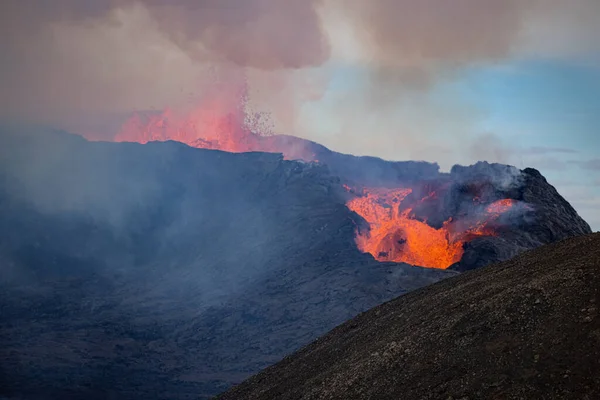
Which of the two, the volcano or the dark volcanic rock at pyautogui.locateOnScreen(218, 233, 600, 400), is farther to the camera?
the volcano

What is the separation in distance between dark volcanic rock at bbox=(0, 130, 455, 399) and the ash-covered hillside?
1.01 feet

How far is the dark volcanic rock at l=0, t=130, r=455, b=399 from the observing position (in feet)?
312

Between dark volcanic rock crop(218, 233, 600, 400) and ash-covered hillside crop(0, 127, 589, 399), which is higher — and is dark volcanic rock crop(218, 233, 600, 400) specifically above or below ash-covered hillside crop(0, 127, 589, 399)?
below

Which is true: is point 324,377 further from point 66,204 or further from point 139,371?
point 66,204

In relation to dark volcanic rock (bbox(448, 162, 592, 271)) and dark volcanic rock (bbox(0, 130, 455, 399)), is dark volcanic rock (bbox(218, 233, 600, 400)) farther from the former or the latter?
dark volcanic rock (bbox(448, 162, 592, 271))

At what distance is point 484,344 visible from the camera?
2752 centimetres

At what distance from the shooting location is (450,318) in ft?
106

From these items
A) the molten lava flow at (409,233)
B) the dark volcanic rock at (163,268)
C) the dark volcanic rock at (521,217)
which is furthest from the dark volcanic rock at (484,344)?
the molten lava flow at (409,233)

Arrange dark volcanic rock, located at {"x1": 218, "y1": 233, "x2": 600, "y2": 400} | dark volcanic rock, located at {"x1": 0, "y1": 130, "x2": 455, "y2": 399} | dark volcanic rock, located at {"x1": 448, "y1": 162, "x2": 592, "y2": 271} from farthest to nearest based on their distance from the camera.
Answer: dark volcanic rock, located at {"x1": 448, "y1": 162, "x2": 592, "y2": 271}, dark volcanic rock, located at {"x1": 0, "y1": 130, "x2": 455, "y2": 399}, dark volcanic rock, located at {"x1": 218, "y1": 233, "x2": 600, "y2": 400}

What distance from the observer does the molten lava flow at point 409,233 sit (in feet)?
365

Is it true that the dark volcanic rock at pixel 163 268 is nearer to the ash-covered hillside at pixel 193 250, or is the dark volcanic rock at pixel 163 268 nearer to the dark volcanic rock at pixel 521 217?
the ash-covered hillside at pixel 193 250

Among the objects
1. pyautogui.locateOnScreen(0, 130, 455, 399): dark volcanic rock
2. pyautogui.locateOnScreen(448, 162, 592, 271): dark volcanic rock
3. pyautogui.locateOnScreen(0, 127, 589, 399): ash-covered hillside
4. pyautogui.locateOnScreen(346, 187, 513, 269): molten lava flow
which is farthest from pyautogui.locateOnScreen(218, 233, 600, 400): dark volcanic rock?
pyautogui.locateOnScreen(346, 187, 513, 269): molten lava flow

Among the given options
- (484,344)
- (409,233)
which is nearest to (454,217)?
(409,233)

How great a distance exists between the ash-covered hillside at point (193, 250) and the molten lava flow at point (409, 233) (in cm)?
36
